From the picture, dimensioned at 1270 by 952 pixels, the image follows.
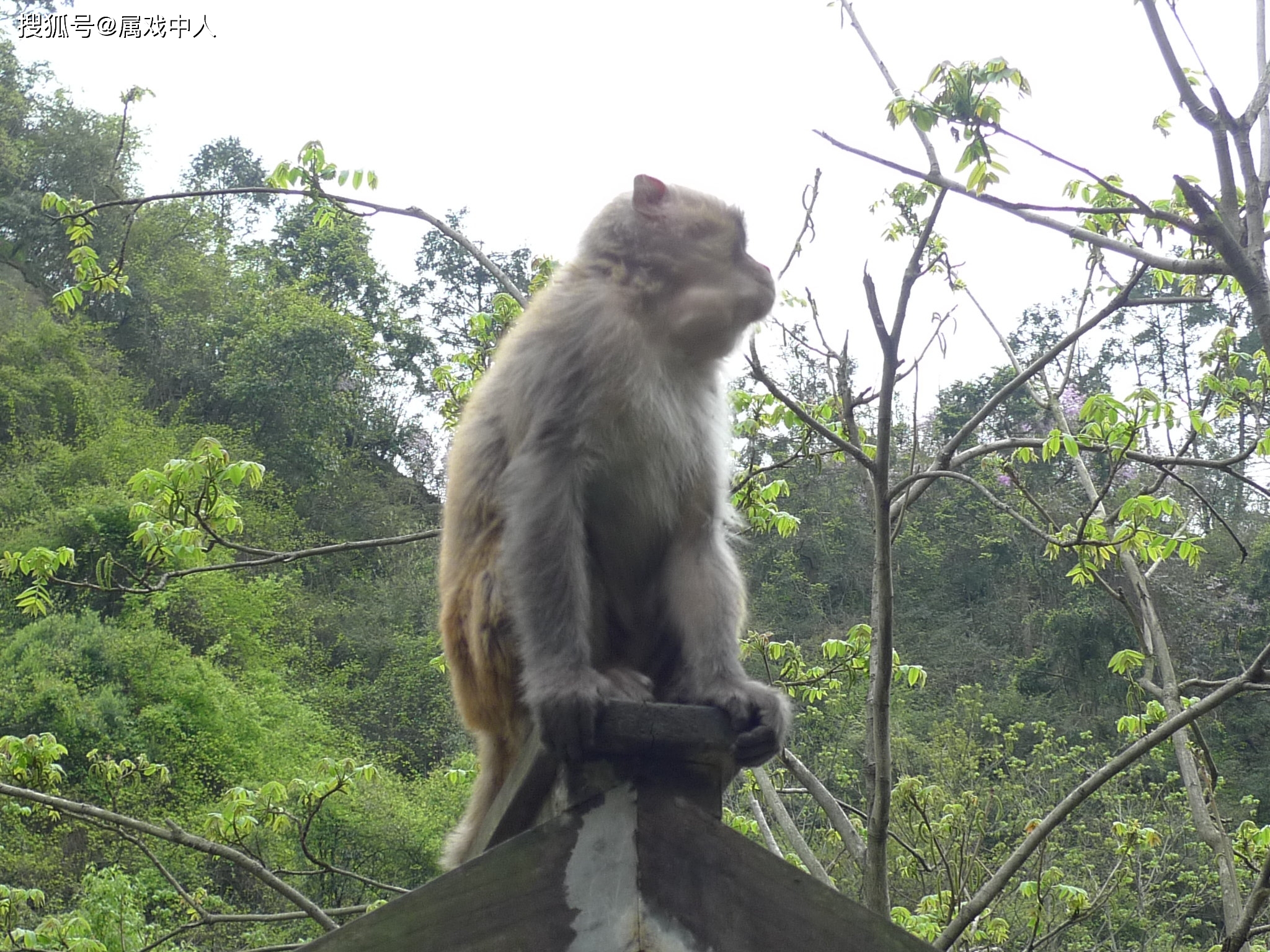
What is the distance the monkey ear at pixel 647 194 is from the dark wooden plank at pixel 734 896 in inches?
82.0

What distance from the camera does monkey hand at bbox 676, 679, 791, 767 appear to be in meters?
2.37

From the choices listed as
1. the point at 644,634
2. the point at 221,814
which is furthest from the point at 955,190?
the point at 221,814

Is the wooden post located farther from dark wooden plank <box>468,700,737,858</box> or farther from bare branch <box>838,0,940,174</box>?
bare branch <box>838,0,940,174</box>

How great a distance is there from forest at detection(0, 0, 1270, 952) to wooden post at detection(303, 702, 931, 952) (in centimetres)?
9

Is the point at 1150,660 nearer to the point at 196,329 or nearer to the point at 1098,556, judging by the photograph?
the point at 1098,556

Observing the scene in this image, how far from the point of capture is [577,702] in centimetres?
222

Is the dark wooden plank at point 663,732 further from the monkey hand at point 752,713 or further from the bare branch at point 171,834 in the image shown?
the bare branch at point 171,834

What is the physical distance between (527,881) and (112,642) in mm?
19943

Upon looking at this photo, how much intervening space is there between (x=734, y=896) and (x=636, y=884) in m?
0.18

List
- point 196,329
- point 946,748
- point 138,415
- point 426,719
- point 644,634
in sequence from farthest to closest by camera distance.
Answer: point 196,329, point 138,415, point 426,719, point 946,748, point 644,634

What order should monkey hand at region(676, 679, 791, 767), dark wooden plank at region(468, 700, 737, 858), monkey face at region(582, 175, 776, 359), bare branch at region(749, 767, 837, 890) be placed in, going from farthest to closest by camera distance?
bare branch at region(749, 767, 837, 890) → monkey face at region(582, 175, 776, 359) → monkey hand at region(676, 679, 791, 767) → dark wooden plank at region(468, 700, 737, 858)

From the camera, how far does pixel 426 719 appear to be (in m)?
23.1

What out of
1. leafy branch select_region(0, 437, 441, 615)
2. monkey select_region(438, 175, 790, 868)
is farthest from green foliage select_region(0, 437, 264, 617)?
monkey select_region(438, 175, 790, 868)

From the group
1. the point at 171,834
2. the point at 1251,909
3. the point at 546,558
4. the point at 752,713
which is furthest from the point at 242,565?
the point at 1251,909
